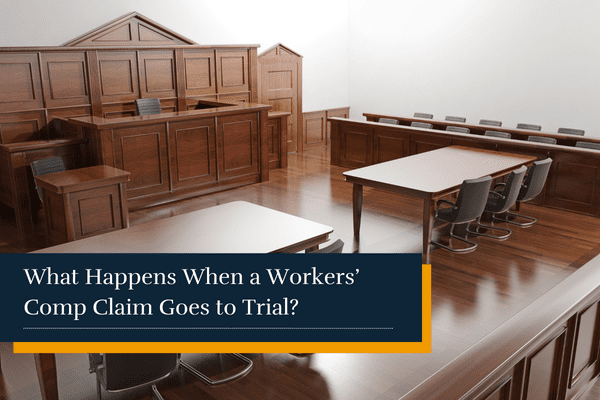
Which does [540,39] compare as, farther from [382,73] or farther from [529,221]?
A: [529,221]

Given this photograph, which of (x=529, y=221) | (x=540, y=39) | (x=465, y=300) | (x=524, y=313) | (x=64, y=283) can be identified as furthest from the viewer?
(x=540, y=39)

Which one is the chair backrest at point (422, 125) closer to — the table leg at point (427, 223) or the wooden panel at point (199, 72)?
the wooden panel at point (199, 72)

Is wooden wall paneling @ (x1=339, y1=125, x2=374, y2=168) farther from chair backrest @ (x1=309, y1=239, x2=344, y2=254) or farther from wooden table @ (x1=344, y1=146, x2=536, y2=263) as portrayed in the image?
chair backrest @ (x1=309, y1=239, x2=344, y2=254)

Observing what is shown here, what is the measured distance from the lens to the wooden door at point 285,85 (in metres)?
10.0

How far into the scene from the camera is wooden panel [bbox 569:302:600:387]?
9.64ft

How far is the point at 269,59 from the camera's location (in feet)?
32.8

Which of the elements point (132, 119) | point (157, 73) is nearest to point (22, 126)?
point (132, 119)

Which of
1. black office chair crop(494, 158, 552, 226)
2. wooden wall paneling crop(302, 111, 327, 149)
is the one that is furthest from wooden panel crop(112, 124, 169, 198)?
wooden wall paneling crop(302, 111, 327, 149)

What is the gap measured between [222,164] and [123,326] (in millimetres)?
5098

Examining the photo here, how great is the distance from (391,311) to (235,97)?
735cm

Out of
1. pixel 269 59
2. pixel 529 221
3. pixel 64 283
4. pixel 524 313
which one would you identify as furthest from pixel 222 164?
pixel 524 313

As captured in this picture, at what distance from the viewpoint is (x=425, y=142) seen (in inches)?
305

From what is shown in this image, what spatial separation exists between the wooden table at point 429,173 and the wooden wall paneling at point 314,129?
4.50 metres

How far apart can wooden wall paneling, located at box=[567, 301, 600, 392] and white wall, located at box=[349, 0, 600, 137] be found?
21.7 feet
